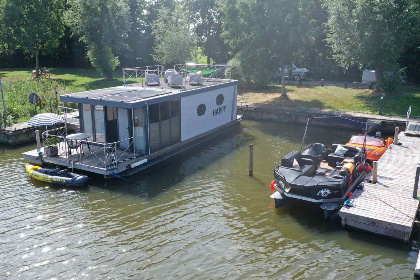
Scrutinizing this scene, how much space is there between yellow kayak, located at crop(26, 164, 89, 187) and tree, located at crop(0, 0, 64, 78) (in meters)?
26.4

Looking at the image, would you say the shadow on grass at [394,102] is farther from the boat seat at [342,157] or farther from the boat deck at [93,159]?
the boat deck at [93,159]

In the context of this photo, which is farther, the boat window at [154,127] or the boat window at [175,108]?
the boat window at [175,108]

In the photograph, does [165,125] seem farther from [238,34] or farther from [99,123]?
[238,34]

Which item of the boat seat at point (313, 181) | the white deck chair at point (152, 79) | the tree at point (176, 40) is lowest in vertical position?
the boat seat at point (313, 181)

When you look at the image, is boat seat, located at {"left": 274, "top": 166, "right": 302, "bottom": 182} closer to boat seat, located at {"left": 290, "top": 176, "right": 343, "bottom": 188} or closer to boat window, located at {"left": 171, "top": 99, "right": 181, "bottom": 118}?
boat seat, located at {"left": 290, "top": 176, "right": 343, "bottom": 188}

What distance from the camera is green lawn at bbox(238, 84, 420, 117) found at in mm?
28703

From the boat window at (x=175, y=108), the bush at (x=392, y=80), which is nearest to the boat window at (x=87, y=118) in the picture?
the boat window at (x=175, y=108)

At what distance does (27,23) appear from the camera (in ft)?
134

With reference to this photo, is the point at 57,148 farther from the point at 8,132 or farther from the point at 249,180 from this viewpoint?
the point at 249,180

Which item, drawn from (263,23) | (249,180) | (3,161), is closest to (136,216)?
(249,180)

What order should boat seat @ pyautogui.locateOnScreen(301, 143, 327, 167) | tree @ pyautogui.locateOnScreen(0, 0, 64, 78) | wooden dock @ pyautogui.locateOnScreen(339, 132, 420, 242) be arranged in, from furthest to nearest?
tree @ pyautogui.locateOnScreen(0, 0, 64, 78) → boat seat @ pyautogui.locateOnScreen(301, 143, 327, 167) → wooden dock @ pyautogui.locateOnScreen(339, 132, 420, 242)

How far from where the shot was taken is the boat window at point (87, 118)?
1962cm

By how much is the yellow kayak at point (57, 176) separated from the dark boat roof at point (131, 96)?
11.3 ft

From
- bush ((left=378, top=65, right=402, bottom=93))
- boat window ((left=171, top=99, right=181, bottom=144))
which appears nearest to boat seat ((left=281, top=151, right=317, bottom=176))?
boat window ((left=171, top=99, right=181, bottom=144))
